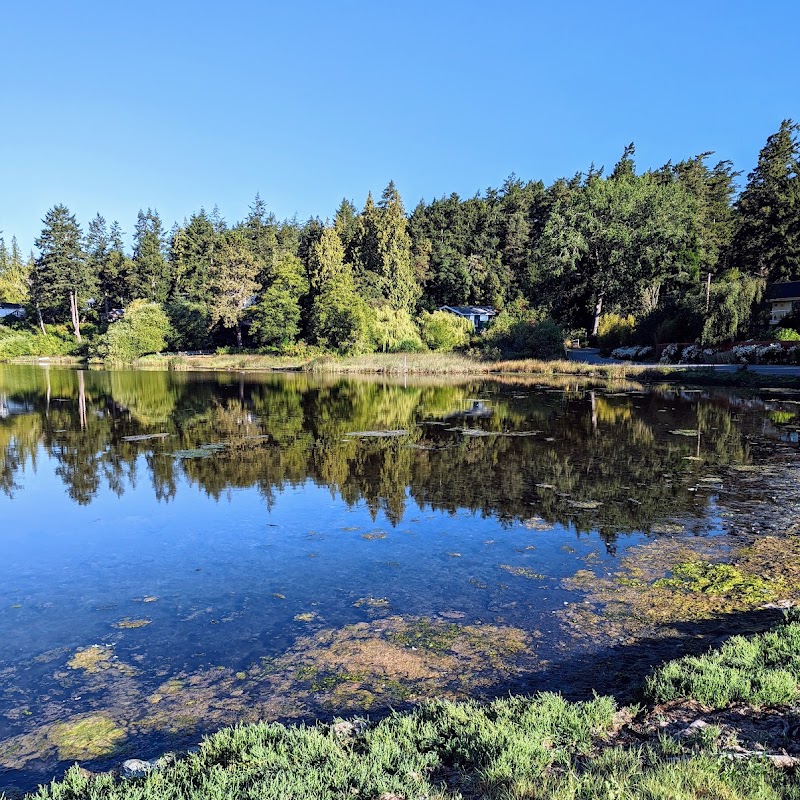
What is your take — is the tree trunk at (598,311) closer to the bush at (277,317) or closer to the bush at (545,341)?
the bush at (545,341)

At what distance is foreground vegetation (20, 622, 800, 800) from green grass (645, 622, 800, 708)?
12 mm

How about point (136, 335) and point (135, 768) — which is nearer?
point (135, 768)

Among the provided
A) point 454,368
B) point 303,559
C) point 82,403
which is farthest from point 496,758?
point 454,368

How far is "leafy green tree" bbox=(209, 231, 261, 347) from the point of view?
201 ft

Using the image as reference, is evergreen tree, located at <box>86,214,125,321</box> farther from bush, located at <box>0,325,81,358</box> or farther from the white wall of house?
the white wall of house

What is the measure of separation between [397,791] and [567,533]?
629 centimetres

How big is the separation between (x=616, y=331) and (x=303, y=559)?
162ft

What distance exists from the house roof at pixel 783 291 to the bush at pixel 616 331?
10491 mm

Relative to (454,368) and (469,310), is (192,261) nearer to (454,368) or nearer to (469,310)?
(469,310)

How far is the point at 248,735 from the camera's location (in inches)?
159

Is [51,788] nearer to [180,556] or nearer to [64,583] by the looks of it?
[64,583]

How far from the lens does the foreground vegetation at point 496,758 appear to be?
130 inches

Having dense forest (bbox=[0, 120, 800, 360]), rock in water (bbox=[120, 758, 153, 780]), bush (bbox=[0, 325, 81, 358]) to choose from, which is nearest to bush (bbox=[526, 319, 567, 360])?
dense forest (bbox=[0, 120, 800, 360])

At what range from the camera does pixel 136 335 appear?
61938 mm
